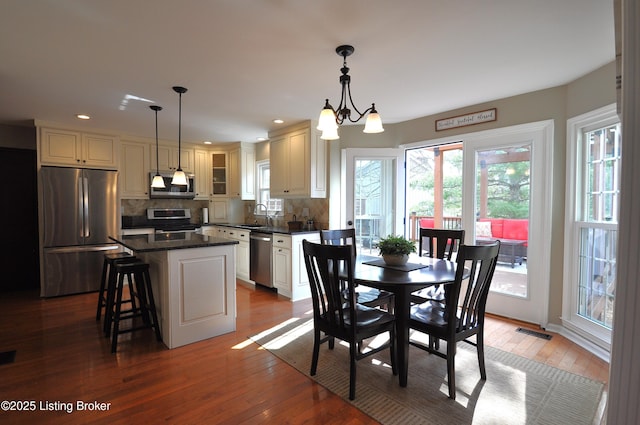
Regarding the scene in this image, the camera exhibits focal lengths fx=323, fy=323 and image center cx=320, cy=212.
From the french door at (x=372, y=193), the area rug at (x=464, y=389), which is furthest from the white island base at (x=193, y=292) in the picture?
the french door at (x=372, y=193)

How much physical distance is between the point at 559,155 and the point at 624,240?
2899mm

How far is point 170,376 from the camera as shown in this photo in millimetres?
2354

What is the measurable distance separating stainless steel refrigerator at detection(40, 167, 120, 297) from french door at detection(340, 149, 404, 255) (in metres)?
3.45

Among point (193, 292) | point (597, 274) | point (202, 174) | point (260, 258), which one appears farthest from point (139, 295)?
point (597, 274)

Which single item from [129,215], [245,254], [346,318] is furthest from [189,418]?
[129,215]

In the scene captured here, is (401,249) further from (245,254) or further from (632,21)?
(245,254)

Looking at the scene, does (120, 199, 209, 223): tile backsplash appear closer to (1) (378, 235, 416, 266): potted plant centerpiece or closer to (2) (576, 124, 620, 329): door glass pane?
(1) (378, 235, 416, 266): potted plant centerpiece

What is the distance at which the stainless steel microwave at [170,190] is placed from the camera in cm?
542

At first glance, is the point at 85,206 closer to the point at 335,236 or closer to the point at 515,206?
the point at 335,236

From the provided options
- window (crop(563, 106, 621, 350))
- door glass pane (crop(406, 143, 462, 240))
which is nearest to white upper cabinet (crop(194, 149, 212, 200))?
door glass pane (crop(406, 143, 462, 240))

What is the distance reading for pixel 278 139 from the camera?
15.9 feet

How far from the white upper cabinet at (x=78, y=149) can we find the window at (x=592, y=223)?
582 centimetres

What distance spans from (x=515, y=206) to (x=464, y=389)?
213cm

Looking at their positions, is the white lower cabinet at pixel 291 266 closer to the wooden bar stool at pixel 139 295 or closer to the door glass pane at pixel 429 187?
the wooden bar stool at pixel 139 295
